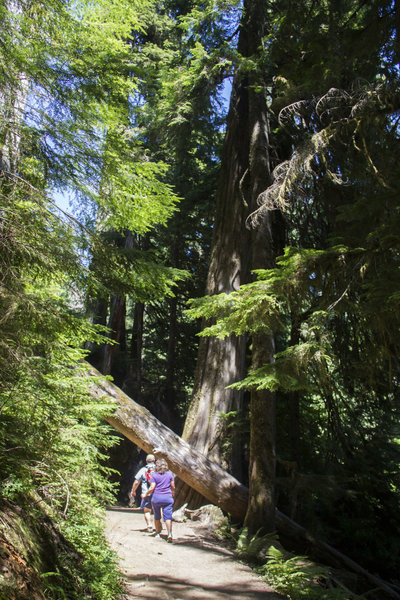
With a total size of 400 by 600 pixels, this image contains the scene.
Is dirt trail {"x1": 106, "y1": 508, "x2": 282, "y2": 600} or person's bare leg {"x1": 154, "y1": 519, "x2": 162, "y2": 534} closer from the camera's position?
dirt trail {"x1": 106, "y1": 508, "x2": 282, "y2": 600}

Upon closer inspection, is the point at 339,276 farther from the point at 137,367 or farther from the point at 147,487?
the point at 137,367

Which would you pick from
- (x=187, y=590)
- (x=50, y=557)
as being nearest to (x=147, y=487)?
(x=187, y=590)

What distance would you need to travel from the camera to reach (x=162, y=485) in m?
7.10

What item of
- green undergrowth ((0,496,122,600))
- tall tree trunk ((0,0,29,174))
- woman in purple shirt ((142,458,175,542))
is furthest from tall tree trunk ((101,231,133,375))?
green undergrowth ((0,496,122,600))

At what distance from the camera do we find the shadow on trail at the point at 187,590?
428cm

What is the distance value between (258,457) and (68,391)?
397 centimetres

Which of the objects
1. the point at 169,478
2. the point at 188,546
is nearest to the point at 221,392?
the point at 169,478

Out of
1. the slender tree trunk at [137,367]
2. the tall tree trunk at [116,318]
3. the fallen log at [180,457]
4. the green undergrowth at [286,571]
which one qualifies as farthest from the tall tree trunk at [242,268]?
the slender tree trunk at [137,367]

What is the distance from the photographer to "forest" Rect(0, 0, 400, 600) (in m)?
3.70

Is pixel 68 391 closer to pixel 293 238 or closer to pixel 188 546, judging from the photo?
pixel 188 546

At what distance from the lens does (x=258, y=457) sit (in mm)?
6895

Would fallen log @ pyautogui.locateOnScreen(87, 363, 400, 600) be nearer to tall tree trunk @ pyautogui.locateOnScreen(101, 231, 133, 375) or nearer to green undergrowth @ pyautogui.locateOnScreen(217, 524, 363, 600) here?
green undergrowth @ pyautogui.locateOnScreen(217, 524, 363, 600)

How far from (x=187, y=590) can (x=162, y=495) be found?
2.47 m

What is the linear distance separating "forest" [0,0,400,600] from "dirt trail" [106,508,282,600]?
0.63 meters
